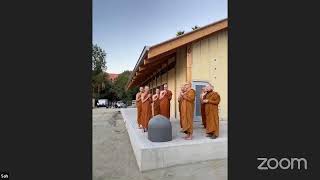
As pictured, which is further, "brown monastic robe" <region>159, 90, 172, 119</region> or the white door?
the white door

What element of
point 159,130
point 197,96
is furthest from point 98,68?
point 197,96

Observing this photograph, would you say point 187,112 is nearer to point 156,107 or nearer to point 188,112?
point 188,112

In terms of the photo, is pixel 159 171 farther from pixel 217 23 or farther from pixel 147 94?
pixel 217 23

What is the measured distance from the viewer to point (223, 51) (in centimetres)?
845

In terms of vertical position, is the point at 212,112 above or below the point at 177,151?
above

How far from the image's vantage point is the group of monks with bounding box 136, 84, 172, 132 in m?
7.75

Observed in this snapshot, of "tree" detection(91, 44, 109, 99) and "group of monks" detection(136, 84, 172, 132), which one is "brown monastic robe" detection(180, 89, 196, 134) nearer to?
"group of monks" detection(136, 84, 172, 132)

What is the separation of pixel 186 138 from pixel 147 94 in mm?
2110

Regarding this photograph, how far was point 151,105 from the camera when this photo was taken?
27.1ft

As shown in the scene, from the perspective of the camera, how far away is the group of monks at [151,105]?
7.75 m

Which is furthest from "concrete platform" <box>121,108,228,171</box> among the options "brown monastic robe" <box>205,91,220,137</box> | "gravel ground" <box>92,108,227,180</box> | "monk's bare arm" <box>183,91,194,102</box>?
"monk's bare arm" <box>183,91,194,102</box>
